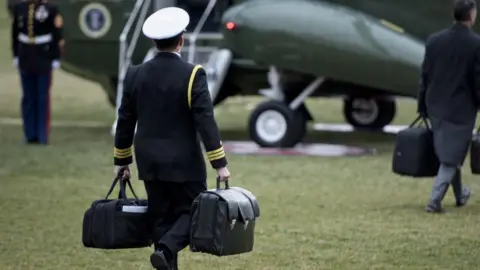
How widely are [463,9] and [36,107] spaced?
6.74m

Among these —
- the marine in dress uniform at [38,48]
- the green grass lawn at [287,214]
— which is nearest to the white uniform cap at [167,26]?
the green grass lawn at [287,214]

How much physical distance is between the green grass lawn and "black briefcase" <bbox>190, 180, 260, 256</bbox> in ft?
4.31

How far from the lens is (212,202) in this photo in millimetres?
6402

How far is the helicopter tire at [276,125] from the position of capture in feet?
46.8

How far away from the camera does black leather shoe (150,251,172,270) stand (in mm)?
6543

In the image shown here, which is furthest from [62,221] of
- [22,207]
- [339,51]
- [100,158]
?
[339,51]

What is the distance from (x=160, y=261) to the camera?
21.5 feet

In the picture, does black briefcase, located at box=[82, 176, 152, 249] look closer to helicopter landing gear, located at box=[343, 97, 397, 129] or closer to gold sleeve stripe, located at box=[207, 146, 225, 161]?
gold sleeve stripe, located at box=[207, 146, 225, 161]

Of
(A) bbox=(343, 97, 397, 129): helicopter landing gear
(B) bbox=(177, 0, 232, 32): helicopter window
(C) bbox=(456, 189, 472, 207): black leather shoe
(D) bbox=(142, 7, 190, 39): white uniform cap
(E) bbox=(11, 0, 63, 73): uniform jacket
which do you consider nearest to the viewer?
(D) bbox=(142, 7, 190, 39): white uniform cap

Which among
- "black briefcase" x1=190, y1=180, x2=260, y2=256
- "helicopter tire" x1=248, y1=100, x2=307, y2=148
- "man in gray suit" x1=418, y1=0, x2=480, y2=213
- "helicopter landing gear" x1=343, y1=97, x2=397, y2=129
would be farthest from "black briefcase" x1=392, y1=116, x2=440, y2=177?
"helicopter landing gear" x1=343, y1=97, x2=397, y2=129

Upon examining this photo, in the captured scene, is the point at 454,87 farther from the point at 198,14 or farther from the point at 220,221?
the point at 198,14

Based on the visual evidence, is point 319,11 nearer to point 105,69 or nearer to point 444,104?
point 105,69

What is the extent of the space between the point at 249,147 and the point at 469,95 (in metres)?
5.39

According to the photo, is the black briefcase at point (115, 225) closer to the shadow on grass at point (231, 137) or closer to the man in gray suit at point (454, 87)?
the man in gray suit at point (454, 87)
